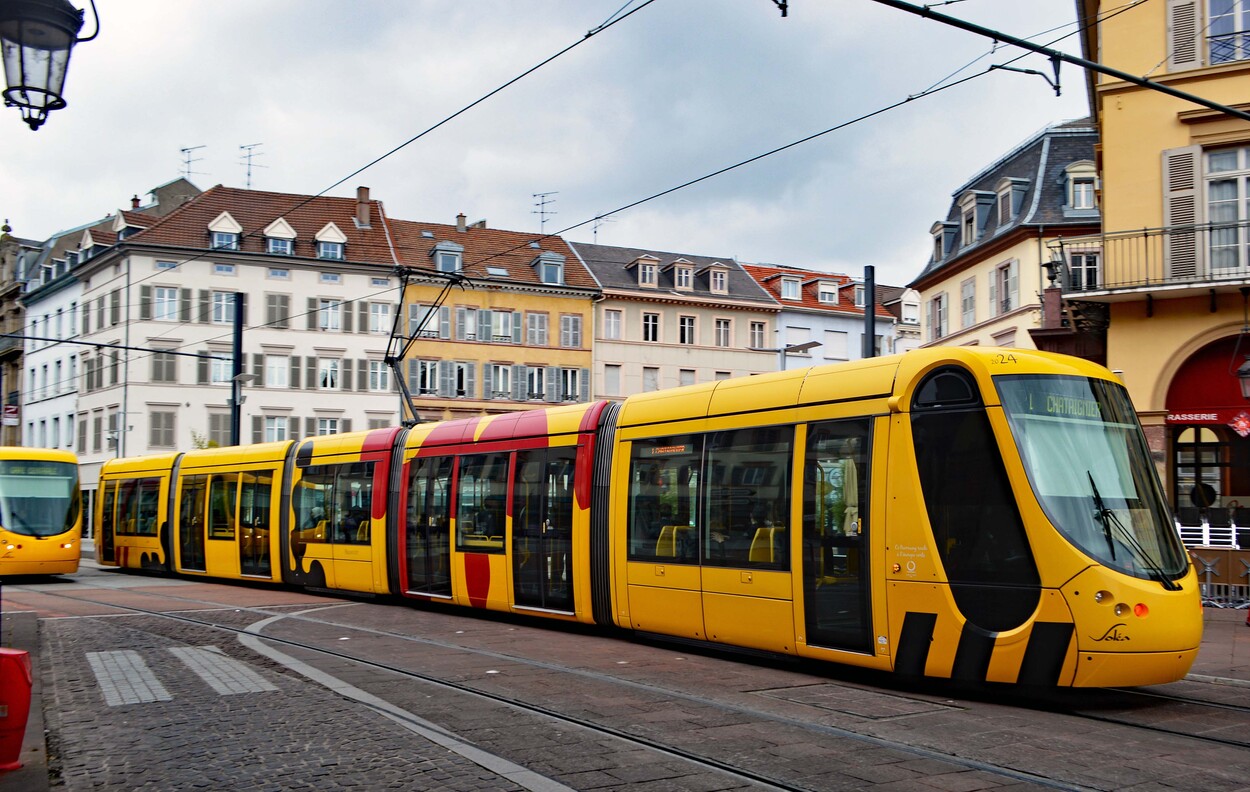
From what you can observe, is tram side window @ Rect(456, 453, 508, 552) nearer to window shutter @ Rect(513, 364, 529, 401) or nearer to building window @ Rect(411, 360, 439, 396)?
building window @ Rect(411, 360, 439, 396)

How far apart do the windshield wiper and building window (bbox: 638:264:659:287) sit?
56.7 metres

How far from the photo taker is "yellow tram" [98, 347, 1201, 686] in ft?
30.9

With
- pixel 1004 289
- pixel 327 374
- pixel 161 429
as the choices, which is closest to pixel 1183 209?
pixel 1004 289

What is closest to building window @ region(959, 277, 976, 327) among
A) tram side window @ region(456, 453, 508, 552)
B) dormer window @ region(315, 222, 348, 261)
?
dormer window @ region(315, 222, 348, 261)

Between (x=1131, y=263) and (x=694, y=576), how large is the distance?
11.3 metres

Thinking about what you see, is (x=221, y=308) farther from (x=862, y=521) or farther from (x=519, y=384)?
(x=862, y=521)

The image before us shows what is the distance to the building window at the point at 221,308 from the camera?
56562 mm

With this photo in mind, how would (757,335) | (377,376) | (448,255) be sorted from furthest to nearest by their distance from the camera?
1. (757,335)
2. (448,255)
3. (377,376)

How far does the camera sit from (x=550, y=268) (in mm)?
63375

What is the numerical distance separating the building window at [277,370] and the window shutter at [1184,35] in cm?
4561

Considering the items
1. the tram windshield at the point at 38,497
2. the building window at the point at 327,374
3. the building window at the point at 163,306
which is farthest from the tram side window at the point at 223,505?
the building window at the point at 327,374

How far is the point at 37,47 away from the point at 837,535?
7607mm

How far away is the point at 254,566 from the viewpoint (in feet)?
77.2

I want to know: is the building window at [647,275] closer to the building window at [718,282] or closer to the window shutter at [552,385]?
the building window at [718,282]
